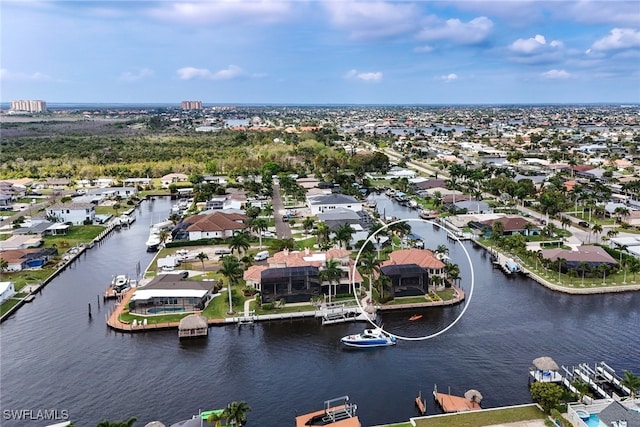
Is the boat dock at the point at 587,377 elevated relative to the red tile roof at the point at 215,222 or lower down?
lower down

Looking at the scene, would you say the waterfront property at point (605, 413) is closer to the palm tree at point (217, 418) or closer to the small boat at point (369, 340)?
the small boat at point (369, 340)

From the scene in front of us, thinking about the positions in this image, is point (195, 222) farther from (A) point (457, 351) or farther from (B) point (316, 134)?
(B) point (316, 134)

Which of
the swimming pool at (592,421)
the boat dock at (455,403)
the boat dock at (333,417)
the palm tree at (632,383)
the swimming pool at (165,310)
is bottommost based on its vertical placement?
the boat dock at (333,417)

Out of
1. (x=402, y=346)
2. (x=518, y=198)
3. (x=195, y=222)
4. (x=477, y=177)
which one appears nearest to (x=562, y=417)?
(x=402, y=346)

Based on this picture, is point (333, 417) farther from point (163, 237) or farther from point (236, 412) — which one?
point (163, 237)

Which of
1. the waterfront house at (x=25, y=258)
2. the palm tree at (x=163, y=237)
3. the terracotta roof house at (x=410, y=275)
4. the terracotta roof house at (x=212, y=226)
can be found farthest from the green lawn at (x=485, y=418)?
the waterfront house at (x=25, y=258)

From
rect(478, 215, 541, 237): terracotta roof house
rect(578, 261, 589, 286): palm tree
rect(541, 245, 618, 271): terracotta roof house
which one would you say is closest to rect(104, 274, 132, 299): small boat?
rect(541, 245, 618, 271): terracotta roof house
